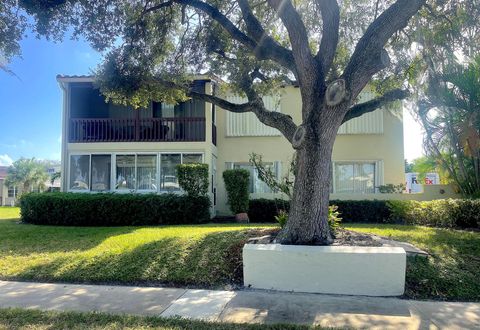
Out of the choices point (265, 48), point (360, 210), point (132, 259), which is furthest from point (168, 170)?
point (265, 48)

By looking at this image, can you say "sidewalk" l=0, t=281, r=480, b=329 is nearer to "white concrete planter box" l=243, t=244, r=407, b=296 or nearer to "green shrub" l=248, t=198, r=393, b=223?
"white concrete planter box" l=243, t=244, r=407, b=296

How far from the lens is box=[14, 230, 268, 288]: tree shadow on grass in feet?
21.5

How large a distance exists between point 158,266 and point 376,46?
5.75m

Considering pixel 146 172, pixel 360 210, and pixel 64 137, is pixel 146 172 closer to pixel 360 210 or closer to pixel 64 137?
pixel 64 137

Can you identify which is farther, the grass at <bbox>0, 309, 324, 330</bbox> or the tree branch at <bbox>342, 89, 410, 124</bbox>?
the tree branch at <bbox>342, 89, 410, 124</bbox>

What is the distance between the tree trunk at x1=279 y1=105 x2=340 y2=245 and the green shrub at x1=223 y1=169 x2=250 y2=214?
7.45m

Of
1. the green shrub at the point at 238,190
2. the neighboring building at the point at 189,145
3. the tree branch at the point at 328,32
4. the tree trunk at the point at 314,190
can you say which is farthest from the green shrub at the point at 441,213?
the tree branch at the point at 328,32

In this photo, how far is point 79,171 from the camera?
16797mm

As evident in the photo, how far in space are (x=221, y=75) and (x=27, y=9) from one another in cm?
564

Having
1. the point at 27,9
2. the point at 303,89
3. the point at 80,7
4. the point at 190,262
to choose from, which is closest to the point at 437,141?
the point at 303,89

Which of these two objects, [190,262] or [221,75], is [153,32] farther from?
[190,262]

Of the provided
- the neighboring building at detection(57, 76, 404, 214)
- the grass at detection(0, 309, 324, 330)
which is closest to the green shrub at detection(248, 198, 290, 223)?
the neighboring building at detection(57, 76, 404, 214)

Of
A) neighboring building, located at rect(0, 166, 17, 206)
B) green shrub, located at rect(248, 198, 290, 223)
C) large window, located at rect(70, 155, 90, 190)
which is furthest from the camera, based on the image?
neighboring building, located at rect(0, 166, 17, 206)

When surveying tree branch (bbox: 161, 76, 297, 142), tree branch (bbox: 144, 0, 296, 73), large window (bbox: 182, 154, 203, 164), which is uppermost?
tree branch (bbox: 144, 0, 296, 73)
